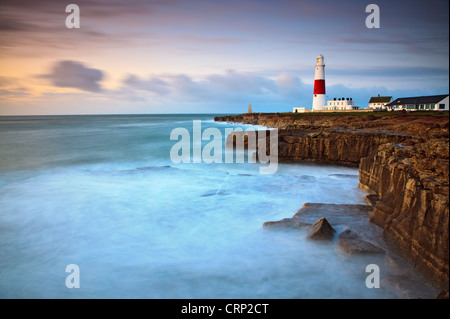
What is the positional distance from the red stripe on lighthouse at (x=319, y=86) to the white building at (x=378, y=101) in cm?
1682

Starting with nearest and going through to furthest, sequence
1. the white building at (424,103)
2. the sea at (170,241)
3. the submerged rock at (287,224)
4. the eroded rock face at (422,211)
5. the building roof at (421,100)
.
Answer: the eroded rock face at (422,211) < the sea at (170,241) < the submerged rock at (287,224) < the white building at (424,103) < the building roof at (421,100)

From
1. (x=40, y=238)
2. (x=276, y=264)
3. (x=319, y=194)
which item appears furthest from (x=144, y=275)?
(x=319, y=194)

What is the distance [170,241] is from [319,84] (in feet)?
142

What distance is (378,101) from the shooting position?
181 feet

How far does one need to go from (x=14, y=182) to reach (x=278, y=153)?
458 inches

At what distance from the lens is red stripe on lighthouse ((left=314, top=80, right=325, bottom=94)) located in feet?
142

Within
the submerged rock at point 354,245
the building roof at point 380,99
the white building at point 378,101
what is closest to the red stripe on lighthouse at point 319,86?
the white building at point 378,101

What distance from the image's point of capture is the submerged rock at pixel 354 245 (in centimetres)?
438

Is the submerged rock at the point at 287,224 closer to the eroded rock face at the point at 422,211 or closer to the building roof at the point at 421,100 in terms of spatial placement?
the eroded rock face at the point at 422,211

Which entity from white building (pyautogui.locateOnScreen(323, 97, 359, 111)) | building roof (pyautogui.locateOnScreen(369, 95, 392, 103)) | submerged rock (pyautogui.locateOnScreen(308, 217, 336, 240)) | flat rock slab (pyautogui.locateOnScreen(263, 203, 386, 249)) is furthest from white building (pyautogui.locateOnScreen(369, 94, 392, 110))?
submerged rock (pyautogui.locateOnScreen(308, 217, 336, 240))
